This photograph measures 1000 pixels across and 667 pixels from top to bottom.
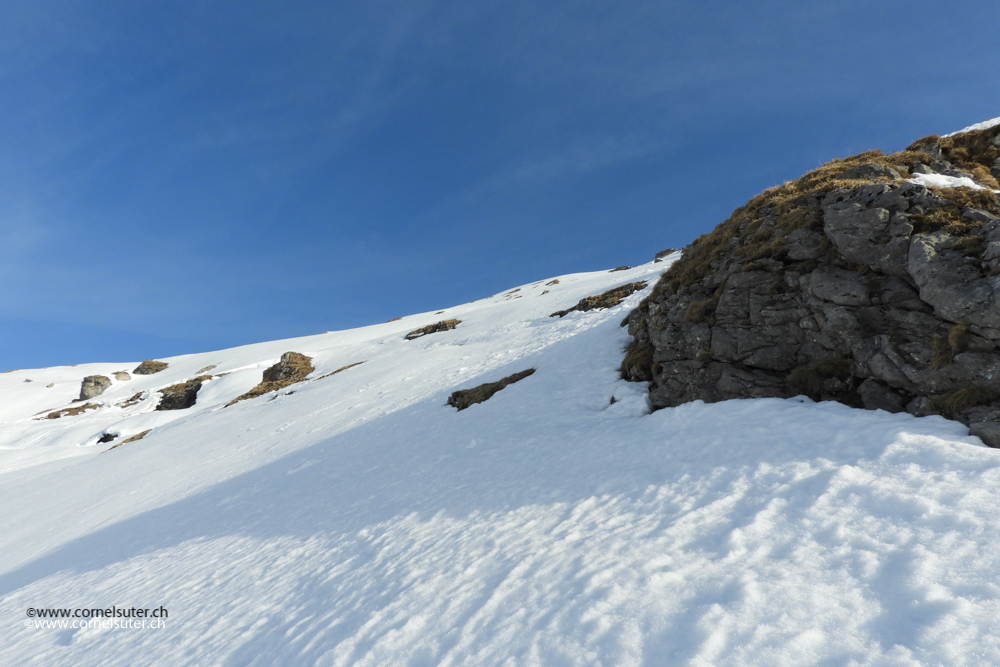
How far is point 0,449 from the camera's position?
123 ft

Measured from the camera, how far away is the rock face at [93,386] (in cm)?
5825

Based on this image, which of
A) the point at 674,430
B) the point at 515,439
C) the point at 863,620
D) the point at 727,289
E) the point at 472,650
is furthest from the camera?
the point at 515,439

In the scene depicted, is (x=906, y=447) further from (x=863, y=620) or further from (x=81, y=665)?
(x=81, y=665)

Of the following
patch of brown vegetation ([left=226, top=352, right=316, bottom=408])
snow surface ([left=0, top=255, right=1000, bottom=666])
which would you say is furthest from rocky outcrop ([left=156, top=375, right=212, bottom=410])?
snow surface ([left=0, top=255, right=1000, bottom=666])

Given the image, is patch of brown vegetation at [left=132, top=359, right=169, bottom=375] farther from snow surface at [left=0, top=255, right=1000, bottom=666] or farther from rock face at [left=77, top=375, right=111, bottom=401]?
snow surface at [left=0, top=255, right=1000, bottom=666]

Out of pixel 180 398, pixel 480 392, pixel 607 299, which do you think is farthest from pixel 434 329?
pixel 480 392

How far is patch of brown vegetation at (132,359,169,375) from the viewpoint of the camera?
6481 centimetres

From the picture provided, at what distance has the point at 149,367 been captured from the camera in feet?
215

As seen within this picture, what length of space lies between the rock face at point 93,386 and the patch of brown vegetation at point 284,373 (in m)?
31.6

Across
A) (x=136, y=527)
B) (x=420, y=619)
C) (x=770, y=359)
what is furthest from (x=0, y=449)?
(x=770, y=359)

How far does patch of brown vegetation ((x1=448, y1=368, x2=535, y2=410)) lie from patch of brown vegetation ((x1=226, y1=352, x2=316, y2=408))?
2632 cm

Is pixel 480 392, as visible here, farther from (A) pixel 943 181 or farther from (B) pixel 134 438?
(B) pixel 134 438

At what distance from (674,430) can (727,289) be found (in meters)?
5.11

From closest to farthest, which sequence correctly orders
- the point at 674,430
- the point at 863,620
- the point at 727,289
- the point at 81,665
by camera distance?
the point at 863,620
the point at 81,665
the point at 674,430
the point at 727,289
